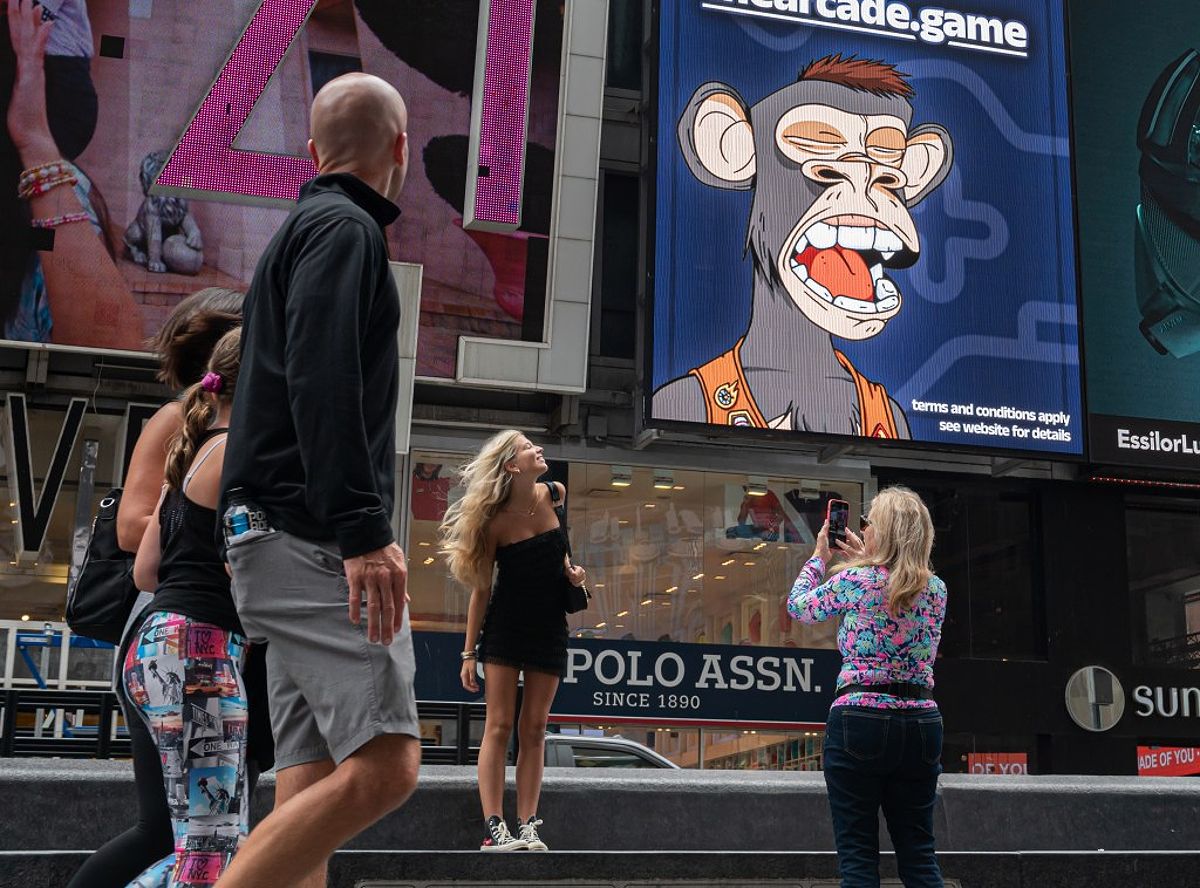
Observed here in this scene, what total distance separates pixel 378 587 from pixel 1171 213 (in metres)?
20.3

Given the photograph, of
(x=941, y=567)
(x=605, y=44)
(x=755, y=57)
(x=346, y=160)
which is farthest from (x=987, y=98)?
(x=346, y=160)

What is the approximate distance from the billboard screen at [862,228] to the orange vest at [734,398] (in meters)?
0.03

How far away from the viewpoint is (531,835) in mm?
6184

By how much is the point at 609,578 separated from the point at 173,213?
7.53m

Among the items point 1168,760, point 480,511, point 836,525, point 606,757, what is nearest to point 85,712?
point 480,511

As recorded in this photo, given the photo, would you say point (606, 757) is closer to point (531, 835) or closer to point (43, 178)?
point (531, 835)

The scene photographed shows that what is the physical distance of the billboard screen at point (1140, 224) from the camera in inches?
782

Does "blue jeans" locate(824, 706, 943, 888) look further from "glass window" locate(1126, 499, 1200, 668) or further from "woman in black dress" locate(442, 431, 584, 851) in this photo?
"glass window" locate(1126, 499, 1200, 668)

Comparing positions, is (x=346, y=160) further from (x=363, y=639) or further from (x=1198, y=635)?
(x=1198, y=635)

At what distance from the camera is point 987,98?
20.2 meters

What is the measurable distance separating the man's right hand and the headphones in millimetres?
19159

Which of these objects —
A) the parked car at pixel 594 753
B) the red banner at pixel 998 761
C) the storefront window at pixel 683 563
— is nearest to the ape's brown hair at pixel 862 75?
the storefront window at pixel 683 563

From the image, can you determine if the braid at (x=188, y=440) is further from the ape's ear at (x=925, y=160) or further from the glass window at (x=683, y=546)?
the ape's ear at (x=925, y=160)

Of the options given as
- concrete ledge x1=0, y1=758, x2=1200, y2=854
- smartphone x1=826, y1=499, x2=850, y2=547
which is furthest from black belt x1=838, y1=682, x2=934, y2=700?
concrete ledge x1=0, y1=758, x2=1200, y2=854
